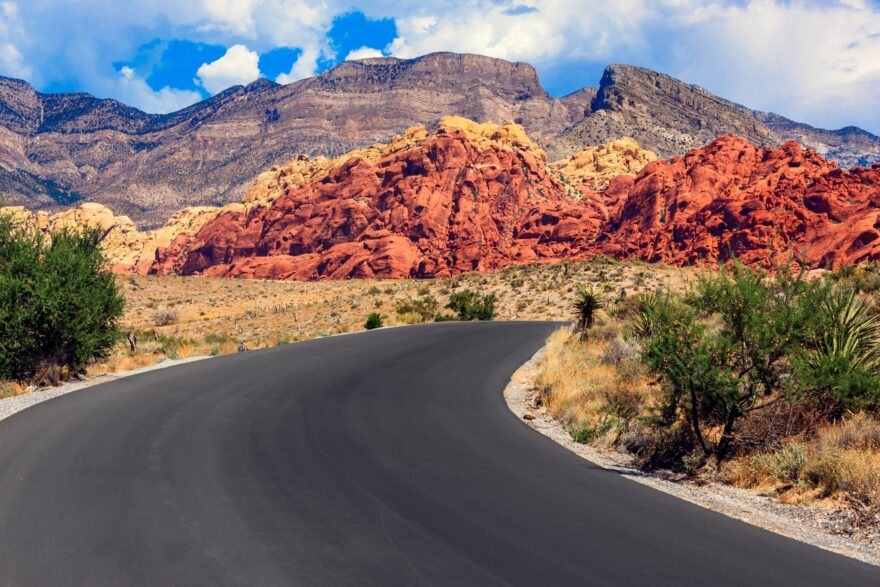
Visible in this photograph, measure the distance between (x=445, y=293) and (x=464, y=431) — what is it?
132ft

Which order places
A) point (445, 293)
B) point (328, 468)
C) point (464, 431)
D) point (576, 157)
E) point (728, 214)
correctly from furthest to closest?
point (576, 157), point (728, 214), point (445, 293), point (464, 431), point (328, 468)

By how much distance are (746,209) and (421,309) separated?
56178 mm

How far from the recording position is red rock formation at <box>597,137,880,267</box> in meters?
67.3

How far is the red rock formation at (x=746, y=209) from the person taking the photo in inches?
2650

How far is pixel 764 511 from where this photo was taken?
7473mm

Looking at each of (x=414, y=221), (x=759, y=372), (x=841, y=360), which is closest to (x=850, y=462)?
(x=759, y=372)

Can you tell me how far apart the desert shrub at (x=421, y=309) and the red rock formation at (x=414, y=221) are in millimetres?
46626

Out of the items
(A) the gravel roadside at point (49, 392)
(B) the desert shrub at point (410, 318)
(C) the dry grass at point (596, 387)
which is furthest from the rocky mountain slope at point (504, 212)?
(A) the gravel roadside at point (49, 392)

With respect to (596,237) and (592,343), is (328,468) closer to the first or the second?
(592,343)

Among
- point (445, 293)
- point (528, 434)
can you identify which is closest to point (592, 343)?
point (528, 434)

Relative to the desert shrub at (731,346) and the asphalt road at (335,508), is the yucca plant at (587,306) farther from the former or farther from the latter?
the desert shrub at (731,346)

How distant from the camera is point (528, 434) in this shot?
11.7 m

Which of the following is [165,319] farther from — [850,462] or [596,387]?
[850,462]

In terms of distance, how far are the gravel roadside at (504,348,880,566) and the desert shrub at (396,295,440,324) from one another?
94.7 ft
